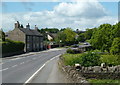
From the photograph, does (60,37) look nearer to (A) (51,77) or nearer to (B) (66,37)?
(B) (66,37)

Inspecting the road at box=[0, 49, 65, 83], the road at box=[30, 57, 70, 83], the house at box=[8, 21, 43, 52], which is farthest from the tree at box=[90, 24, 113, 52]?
the house at box=[8, 21, 43, 52]

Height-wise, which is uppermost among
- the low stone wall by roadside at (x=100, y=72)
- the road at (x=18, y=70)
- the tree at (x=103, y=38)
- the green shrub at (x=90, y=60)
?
the tree at (x=103, y=38)

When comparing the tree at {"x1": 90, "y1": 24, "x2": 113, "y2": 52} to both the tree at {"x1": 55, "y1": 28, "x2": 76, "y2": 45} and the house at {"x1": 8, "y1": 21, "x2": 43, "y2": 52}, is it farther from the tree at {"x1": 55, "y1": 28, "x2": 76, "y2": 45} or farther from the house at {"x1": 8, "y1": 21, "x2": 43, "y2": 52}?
the tree at {"x1": 55, "y1": 28, "x2": 76, "y2": 45}

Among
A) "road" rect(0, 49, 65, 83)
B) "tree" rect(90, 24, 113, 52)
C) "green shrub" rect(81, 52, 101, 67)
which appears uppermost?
"tree" rect(90, 24, 113, 52)

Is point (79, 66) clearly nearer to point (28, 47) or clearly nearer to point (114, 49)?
point (114, 49)

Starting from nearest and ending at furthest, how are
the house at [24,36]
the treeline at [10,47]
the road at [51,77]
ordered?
the road at [51,77]
the treeline at [10,47]
the house at [24,36]

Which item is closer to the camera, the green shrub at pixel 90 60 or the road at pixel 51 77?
the road at pixel 51 77

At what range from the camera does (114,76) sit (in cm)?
1967

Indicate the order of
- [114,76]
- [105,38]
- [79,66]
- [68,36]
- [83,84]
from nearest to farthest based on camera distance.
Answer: [83,84] → [114,76] → [79,66] → [105,38] → [68,36]

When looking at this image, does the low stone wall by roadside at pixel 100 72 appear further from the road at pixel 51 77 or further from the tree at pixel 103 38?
the tree at pixel 103 38

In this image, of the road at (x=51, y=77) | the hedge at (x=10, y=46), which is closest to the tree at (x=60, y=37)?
the hedge at (x=10, y=46)

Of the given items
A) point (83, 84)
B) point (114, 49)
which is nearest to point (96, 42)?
point (114, 49)

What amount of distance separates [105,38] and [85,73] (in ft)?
105

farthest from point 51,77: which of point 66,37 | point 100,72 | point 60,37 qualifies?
point 66,37
